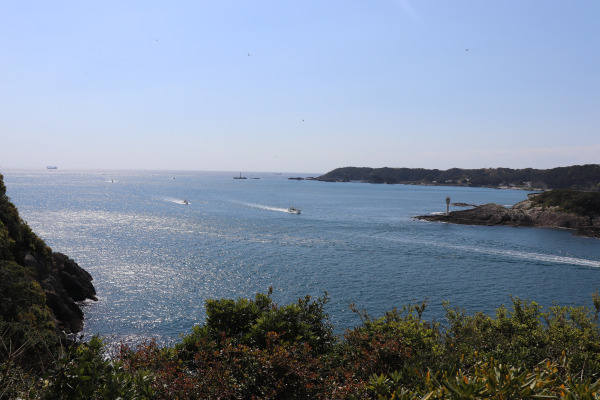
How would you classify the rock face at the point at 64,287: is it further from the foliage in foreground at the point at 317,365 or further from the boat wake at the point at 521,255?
the boat wake at the point at 521,255

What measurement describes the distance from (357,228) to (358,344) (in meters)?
71.2

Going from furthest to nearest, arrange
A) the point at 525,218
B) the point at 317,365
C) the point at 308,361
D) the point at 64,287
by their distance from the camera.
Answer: the point at 525,218, the point at 64,287, the point at 317,365, the point at 308,361

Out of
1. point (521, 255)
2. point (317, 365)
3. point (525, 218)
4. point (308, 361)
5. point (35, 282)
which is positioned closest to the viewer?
point (308, 361)

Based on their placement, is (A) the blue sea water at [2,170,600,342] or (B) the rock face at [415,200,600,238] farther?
(B) the rock face at [415,200,600,238]

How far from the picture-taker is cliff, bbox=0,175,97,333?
82.3 ft

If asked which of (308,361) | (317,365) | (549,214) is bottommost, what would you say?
(549,214)

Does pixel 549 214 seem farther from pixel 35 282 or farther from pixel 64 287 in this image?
pixel 35 282

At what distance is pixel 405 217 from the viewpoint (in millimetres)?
104438

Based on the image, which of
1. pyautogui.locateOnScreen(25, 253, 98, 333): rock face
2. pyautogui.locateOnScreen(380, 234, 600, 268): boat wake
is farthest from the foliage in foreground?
pyautogui.locateOnScreen(380, 234, 600, 268): boat wake

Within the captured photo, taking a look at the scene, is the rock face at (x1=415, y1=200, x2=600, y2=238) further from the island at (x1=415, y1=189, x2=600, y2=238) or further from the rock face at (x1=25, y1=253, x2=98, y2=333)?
the rock face at (x1=25, y1=253, x2=98, y2=333)

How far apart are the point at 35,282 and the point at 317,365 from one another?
26404 mm

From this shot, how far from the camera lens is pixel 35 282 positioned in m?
28.4

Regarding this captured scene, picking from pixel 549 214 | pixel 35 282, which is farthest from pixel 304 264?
pixel 549 214

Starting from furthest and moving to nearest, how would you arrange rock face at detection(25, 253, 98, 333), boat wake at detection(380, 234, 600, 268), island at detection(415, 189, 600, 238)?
island at detection(415, 189, 600, 238) < boat wake at detection(380, 234, 600, 268) < rock face at detection(25, 253, 98, 333)
